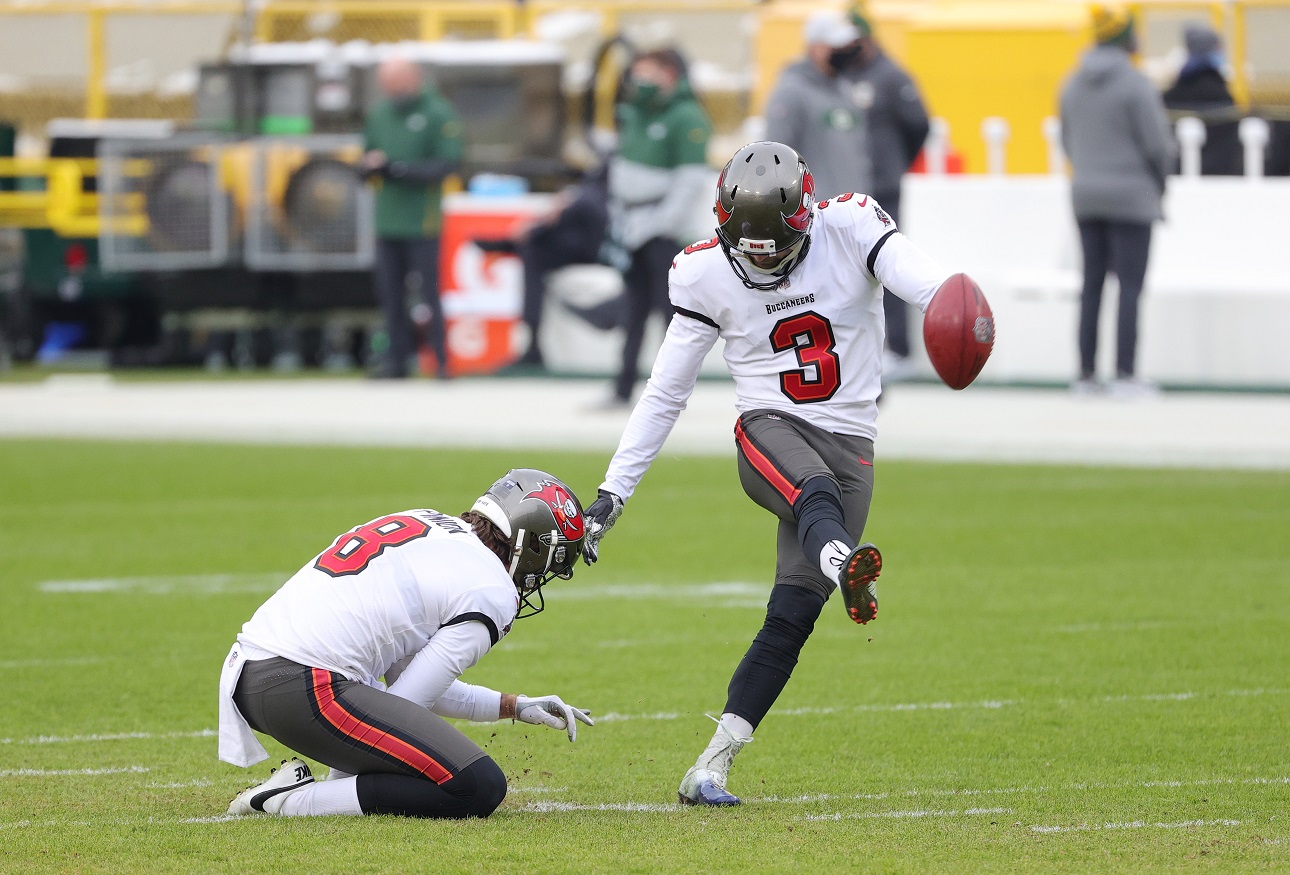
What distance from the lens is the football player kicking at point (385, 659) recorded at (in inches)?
194

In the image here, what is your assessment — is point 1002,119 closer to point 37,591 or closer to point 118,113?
point 118,113

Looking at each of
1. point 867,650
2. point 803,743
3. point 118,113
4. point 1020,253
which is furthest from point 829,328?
point 118,113

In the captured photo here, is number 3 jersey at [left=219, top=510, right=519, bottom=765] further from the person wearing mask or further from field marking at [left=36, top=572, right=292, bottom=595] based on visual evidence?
the person wearing mask

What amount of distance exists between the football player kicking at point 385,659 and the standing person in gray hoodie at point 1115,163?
30.2 feet

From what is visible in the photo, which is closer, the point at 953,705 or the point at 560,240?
the point at 953,705

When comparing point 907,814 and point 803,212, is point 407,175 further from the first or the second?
point 907,814

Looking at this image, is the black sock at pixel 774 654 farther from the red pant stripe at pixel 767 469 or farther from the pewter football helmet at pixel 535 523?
the pewter football helmet at pixel 535 523

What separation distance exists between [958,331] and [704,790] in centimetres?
133

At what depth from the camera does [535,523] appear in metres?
5.09

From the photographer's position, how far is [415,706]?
499 centimetres

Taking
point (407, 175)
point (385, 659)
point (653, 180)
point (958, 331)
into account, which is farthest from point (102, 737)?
point (407, 175)

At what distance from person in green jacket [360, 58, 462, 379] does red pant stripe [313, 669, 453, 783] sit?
11.3 metres

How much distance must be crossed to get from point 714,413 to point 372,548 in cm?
957

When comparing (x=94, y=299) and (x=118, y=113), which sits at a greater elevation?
(x=118, y=113)
